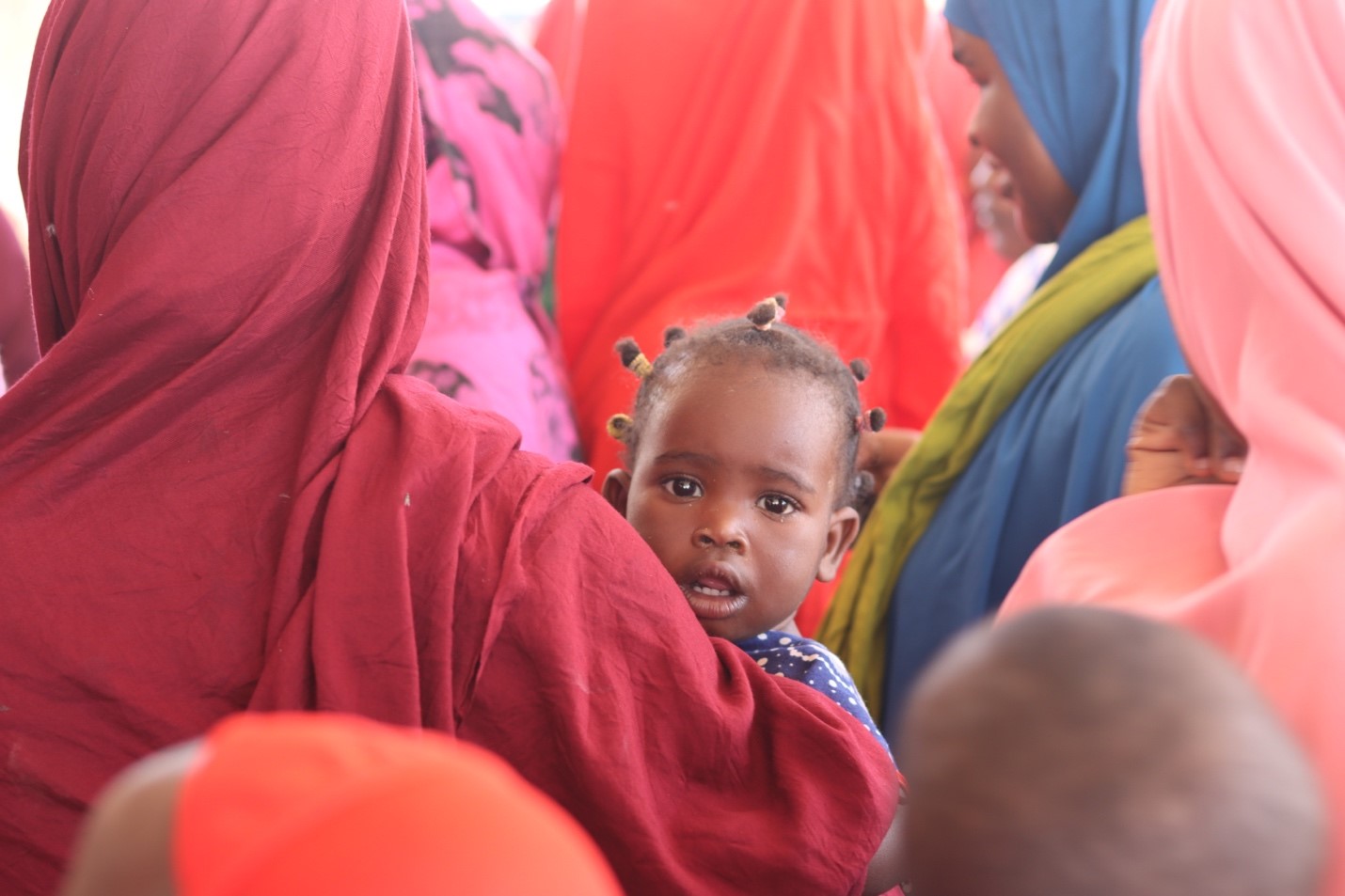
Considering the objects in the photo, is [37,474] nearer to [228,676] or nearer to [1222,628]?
[228,676]

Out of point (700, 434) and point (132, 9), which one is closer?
point (132, 9)

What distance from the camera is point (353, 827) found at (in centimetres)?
63

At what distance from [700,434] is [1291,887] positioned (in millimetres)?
1165

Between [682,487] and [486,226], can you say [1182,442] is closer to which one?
[682,487]

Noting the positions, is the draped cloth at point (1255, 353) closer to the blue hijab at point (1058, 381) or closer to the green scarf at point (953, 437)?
the blue hijab at point (1058, 381)

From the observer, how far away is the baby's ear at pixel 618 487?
6.47 feet

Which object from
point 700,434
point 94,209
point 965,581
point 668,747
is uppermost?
point 94,209

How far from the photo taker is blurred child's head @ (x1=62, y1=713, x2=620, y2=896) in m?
0.62

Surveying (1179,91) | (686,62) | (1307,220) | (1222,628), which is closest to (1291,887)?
(1222,628)

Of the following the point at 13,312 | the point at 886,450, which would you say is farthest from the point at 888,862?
the point at 13,312

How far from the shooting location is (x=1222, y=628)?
1.17 meters

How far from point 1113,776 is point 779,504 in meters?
1.14

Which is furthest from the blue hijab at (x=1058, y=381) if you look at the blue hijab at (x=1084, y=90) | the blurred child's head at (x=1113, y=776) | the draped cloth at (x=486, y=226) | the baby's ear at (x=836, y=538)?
the blurred child's head at (x=1113, y=776)

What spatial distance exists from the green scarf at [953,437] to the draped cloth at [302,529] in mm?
1061
